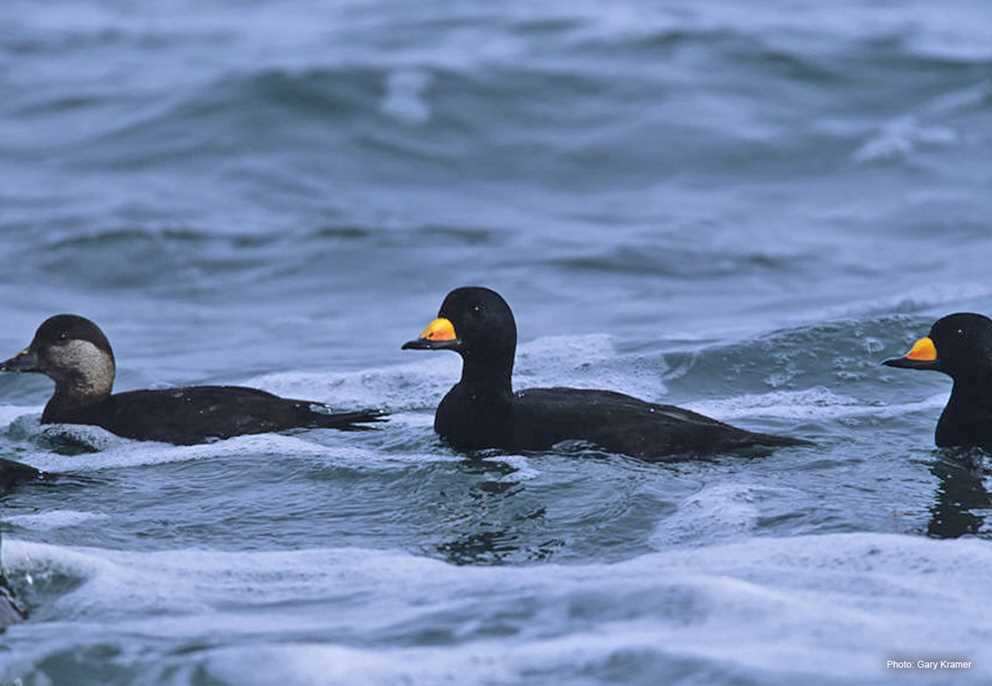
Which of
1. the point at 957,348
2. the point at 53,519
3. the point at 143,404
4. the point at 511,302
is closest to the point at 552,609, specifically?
the point at 53,519

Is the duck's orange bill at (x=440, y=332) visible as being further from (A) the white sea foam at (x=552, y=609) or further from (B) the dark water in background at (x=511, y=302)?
(A) the white sea foam at (x=552, y=609)

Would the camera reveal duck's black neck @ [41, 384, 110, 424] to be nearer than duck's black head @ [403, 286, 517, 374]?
No

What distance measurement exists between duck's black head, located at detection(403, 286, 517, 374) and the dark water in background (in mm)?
484

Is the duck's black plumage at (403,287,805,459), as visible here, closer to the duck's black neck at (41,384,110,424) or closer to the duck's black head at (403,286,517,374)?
the duck's black head at (403,286,517,374)

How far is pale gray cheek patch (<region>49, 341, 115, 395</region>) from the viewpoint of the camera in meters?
9.12

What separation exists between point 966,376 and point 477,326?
2.17 meters

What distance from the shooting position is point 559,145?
1700 cm

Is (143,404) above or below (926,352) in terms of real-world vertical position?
below

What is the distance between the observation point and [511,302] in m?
12.7

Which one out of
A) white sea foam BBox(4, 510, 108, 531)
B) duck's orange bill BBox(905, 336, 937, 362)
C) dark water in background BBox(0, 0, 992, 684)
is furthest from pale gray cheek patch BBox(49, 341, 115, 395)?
duck's orange bill BBox(905, 336, 937, 362)

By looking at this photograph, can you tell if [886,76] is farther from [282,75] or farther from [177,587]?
[177,587]

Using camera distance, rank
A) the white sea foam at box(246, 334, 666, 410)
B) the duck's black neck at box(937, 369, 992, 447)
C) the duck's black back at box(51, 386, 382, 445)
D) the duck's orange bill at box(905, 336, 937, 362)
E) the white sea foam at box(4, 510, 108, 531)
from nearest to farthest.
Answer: the white sea foam at box(4, 510, 108, 531) < the duck's black neck at box(937, 369, 992, 447) < the duck's orange bill at box(905, 336, 937, 362) < the duck's black back at box(51, 386, 382, 445) < the white sea foam at box(246, 334, 666, 410)

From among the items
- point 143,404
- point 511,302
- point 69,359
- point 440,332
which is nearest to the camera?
point 440,332

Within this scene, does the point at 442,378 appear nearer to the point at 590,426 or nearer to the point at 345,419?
the point at 345,419
